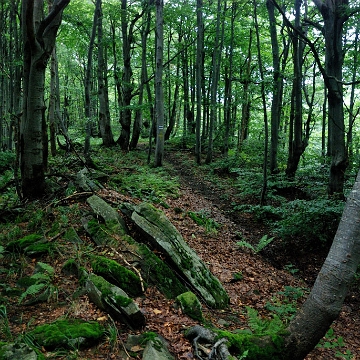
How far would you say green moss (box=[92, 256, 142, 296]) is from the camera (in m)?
4.21

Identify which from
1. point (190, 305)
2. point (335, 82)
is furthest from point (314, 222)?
point (190, 305)

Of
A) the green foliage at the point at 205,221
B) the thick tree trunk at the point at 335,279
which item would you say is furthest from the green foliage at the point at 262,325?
the green foliage at the point at 205,221

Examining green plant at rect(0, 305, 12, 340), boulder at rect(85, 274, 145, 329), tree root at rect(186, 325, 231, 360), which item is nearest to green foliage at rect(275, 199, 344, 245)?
tree root at rect(186, 325, 231, 360)

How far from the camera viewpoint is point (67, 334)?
9.93 feet

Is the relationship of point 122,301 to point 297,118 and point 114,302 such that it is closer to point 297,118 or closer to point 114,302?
point 114,302

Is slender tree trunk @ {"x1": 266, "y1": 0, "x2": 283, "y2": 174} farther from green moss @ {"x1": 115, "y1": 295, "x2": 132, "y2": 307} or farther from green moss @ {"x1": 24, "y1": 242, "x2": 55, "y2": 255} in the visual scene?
green moss @ {"x1": 115, "y1": 295, "x2": 132, "y2": 307}

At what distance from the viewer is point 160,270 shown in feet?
15.7

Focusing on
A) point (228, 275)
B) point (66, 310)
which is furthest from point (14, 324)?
point (228, 275)

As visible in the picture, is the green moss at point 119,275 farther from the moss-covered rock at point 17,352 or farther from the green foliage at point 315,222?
the green foliage at point 315,222

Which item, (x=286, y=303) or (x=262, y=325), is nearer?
(x=262, y=325)

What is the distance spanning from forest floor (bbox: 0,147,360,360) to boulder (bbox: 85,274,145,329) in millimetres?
91

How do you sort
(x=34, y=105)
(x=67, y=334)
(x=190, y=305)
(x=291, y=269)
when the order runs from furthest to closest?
(x=291, y=269) < (x=34, y=105) < (x=190, y=305) < (x=67, y=334)

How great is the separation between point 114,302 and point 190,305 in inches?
42.1

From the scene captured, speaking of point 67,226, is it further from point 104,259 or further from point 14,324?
point 14,324
